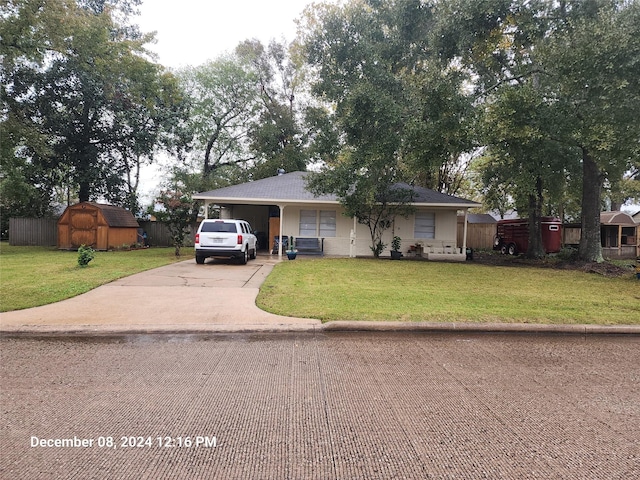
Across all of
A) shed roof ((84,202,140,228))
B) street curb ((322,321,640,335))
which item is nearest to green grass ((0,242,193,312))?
street curb ((322,321,640,335))

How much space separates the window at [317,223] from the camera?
62.4ft

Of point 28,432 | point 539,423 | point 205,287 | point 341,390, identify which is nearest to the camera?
point 28,432

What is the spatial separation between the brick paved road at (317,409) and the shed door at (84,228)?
16800 millimetres

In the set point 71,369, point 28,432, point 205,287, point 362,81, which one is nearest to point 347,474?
point 28,432

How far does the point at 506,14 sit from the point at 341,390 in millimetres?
14087

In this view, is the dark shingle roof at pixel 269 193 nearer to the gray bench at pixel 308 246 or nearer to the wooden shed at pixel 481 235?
the gray bench at pixel 308 246

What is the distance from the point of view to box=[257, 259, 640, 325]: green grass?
6.59 m

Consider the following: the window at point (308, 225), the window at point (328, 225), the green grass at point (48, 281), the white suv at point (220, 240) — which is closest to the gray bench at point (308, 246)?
the window at point (308, 225)

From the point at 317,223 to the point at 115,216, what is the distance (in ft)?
38.3

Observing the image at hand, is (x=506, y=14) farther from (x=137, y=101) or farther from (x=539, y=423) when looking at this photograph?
(x=137, y=101)

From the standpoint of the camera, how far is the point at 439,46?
13.4 metres

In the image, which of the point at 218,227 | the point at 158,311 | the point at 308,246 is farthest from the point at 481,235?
the point at 158,311

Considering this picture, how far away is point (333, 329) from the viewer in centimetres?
586

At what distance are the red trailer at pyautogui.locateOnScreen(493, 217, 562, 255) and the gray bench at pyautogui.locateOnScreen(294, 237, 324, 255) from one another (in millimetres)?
12766
